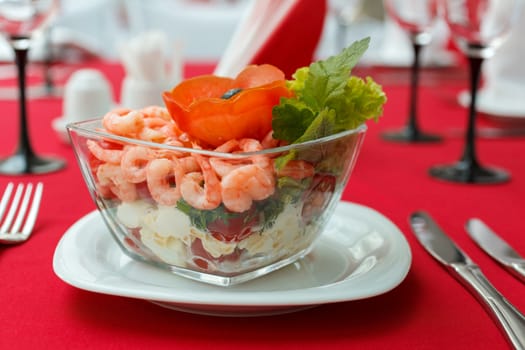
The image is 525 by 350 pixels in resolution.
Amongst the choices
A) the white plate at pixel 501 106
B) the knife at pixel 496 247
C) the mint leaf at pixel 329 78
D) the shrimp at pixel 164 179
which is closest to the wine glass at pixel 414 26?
the white plate at pixel 501 106

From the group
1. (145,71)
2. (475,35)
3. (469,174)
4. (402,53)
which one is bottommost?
(402,53)

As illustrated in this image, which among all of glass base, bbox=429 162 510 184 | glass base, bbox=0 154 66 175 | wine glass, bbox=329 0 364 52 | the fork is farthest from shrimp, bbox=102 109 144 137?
wine glass, bbox=329 0 364 52

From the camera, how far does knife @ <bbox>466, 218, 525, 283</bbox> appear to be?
69 cm

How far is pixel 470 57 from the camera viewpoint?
3.66 ft

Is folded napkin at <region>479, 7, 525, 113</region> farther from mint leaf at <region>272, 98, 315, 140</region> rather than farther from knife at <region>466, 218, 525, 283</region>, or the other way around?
mint leaf at <region>272, 98, 315, 140</region>

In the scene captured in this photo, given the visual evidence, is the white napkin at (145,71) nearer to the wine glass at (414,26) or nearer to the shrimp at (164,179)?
the wine glass at (414,26)

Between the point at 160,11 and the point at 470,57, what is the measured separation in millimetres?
4550

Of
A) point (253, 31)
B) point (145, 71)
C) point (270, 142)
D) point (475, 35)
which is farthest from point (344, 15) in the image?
point (270, 142)

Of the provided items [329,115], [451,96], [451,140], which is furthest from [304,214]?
[451,96]

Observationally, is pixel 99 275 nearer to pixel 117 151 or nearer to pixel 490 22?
pixel 117 151

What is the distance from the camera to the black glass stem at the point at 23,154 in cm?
111

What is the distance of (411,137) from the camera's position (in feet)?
4.49

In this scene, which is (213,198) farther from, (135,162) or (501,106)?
(501,106)

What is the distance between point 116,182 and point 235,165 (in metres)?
0.13
